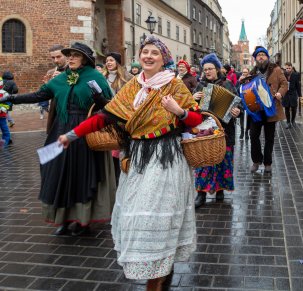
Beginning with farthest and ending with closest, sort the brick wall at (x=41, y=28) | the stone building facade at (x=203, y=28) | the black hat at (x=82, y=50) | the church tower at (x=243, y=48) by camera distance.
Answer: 1. the church tower at (x=243, y=48)
2. the stone building facade at (x=203, y=28)
3. the brick wall at (x=41, y=28)
4. the black hat at (x=82, y=50)

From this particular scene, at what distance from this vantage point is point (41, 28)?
22.3 meters

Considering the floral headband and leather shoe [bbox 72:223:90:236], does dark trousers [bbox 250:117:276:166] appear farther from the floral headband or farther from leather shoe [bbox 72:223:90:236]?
the floral headband

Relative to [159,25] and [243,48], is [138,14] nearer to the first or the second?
[159,25]

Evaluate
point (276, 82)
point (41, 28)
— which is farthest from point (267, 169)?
point (41, 28)

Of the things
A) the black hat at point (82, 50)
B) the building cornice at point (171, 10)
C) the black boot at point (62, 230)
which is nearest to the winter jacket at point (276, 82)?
the black hat at point (82, 50)

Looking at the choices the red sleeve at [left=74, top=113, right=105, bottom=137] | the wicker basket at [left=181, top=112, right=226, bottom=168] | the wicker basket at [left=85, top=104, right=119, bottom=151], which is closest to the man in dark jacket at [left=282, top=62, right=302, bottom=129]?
the wicker basket at [left=85, top=104, right=119, bottom=151]

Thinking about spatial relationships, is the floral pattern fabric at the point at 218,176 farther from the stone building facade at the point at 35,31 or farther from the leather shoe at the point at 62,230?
the stone building facade at the point at 35,31

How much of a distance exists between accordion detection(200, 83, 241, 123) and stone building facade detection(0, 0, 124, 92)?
1742cm

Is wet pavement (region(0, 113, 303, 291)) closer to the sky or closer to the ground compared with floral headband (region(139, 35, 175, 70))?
closer to the ground

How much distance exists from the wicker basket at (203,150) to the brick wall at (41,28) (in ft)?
64.3

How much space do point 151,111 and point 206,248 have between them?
1811 mm

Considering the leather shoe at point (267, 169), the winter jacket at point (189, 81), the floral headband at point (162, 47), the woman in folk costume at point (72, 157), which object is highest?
the winter jacket at point (189, 81)

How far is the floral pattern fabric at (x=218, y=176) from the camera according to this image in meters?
6.33

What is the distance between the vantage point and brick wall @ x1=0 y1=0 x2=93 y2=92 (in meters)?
22.1
